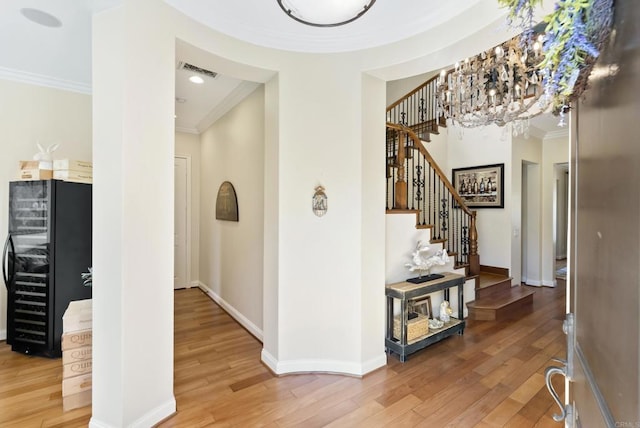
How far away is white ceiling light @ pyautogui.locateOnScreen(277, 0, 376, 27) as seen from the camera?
1893mm

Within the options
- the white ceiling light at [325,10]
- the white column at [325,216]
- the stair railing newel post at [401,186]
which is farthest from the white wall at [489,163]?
the white ceiling light at [325,10]

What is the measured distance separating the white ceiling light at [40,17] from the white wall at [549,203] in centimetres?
719

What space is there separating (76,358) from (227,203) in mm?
2294

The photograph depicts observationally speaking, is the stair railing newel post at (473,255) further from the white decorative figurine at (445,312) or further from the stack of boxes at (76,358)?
the stack of boxes at (76,358)

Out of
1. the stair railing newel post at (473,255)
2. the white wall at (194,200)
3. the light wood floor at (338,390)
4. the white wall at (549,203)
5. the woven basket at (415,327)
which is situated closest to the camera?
the light wood floor at (338,390)

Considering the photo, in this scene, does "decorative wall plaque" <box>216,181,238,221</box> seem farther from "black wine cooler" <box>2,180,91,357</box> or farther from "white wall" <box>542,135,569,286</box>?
"white wall" <box>542,135,569,286</box>

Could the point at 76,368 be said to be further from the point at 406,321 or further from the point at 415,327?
the point at 415,327

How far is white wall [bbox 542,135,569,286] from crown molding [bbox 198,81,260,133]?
5.59 meters

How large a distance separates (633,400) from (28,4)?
3.47 meters

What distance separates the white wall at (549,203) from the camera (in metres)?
5.63

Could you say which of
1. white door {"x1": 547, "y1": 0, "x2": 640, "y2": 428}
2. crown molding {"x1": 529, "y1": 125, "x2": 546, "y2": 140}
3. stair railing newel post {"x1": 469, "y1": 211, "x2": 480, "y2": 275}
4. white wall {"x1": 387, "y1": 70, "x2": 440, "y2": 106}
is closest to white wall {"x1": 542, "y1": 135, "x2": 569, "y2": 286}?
crown molding {"x1": 529, "y1": 125, "x2": 546, "y2": 140}

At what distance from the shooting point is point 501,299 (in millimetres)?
4285

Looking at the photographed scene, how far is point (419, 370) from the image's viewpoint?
266 cm

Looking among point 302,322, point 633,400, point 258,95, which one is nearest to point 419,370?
point 302,322
